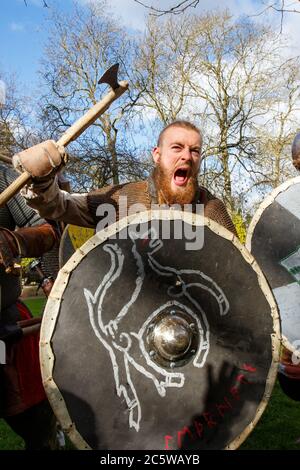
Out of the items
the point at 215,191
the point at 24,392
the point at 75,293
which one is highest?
the point at 215,191

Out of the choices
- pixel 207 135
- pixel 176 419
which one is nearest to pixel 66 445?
pixel 176 419

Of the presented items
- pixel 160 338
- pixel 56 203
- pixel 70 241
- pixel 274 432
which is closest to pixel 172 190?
pixel 56 203

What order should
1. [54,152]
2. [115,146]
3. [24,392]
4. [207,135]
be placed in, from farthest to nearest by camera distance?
1. [207,135]
2. [115,146]
3. [24,392]
4. [54,152]

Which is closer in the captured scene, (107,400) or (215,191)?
(107,400)

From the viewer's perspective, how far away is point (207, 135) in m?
18.6

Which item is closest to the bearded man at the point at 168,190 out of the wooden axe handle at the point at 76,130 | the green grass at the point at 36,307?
the wooden axe handle at the point at 76,130

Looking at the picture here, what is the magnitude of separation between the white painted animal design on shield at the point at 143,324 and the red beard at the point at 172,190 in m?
0.61

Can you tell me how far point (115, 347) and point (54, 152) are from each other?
2.66 ft

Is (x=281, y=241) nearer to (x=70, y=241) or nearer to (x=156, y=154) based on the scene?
(x=156, y=154)

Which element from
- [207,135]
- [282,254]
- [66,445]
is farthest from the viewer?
[207,135]

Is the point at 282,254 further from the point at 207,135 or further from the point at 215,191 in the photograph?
the point at 207,135

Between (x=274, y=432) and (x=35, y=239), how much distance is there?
2333mm

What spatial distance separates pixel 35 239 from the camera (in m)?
2.36

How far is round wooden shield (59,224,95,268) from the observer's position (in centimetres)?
354
